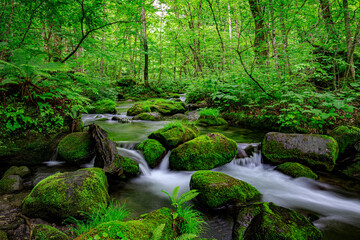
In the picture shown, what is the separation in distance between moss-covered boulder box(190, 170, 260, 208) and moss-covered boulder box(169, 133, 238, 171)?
1.17 meters

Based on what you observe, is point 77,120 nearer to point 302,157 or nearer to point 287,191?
point 287,191

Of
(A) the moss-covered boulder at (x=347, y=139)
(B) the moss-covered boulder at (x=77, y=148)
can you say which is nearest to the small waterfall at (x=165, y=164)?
(B) the moss-covered boulder at (x=77, y=148)

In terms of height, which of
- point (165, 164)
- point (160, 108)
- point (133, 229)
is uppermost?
point (160, 108)

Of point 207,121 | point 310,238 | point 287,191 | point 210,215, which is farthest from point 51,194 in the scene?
point 207,121

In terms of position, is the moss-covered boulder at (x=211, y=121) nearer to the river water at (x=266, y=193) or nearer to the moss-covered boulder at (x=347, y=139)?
the river water at (x=266, y=193)

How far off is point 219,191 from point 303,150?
3122 millimetres

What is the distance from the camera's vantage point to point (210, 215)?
3.16 meters

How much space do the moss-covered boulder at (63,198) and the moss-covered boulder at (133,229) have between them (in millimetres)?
990

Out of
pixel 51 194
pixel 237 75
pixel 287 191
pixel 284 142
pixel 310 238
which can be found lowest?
pixel 287 191

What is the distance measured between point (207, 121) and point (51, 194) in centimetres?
701

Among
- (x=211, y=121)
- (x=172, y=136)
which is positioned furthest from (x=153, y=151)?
(x=211, y=121)

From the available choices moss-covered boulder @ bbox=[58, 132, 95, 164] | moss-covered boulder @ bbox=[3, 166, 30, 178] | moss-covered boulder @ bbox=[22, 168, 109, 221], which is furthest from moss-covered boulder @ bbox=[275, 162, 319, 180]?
moss-covered boulder @ bbox=[3, 166, 30, 178]

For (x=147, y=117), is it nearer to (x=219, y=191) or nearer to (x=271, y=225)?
(x=219, y=191)

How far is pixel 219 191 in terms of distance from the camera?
3.26m
